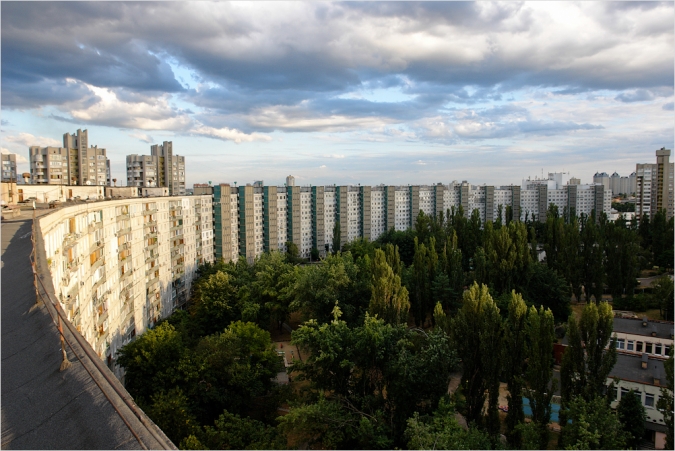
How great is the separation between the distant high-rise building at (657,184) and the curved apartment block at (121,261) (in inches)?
2479

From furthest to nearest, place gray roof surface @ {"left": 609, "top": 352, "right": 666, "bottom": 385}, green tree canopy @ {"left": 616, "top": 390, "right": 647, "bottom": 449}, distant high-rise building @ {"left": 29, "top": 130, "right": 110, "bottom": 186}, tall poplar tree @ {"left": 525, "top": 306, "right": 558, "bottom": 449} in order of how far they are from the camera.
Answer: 1. distant high-rise building @ {"left": 29, "top": 130, "right": 110, "bottom": 186}
2. gray roof surface @ {"left": 609, "top": 352, "right": 666, "bottom": 385}
3. green tree canopy @ {"left": 616, "top": 390, "right": 647, "bottom": 449}
4. tall poplar tree @ {"left": 525, "top": 306, "right": 558, "bottom": 449}

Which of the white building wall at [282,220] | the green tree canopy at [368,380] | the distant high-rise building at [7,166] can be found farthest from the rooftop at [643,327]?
the distant high-rise building at [7,166]

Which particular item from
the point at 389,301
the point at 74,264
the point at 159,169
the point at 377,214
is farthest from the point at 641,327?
the point at 159,169

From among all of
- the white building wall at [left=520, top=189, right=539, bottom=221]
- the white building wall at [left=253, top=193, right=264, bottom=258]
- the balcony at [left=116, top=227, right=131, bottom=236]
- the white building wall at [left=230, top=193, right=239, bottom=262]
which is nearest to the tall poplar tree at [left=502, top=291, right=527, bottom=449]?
the balcony at [left=116, top=227, right=131, bottom=236]

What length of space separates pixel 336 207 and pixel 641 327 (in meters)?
40.0

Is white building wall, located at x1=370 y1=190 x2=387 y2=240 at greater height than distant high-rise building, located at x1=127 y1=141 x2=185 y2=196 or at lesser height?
lesser

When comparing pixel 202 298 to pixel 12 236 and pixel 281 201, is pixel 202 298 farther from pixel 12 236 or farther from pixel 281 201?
pixel 281 201

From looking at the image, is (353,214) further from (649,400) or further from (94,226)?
(94,226)

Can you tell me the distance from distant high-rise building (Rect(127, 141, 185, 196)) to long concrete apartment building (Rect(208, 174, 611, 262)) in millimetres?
12963

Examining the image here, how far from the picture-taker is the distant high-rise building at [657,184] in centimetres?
6756

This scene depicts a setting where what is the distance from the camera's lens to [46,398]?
3.20 meters

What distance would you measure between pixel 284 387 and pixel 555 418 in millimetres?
11143

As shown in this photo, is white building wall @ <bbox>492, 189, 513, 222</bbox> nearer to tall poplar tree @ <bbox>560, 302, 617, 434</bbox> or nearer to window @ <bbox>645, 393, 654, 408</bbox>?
window @ <bbox>645, 393, 654, 408</bbox>

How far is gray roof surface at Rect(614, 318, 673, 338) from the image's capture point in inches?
904
